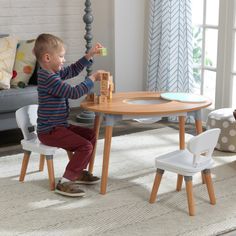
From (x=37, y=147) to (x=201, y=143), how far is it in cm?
102

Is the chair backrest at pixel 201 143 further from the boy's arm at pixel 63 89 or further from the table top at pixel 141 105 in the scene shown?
the boy's arm at pixel 63 89

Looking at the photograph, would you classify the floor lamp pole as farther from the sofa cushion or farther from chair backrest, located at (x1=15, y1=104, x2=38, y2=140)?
chair backrest, located at (x1=15, y1=104, x2=38, y2=140)

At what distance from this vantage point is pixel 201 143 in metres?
2.95

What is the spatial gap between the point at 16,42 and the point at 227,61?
173cm

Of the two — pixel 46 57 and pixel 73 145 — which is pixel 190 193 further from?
pixel 46 57

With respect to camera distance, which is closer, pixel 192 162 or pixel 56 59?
pixel 192 162

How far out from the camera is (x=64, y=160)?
399cm

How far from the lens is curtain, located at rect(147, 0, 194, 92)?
4879mm

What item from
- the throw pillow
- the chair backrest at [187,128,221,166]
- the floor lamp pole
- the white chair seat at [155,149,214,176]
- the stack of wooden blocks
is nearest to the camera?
the chair backrest at [187,128,221,166]

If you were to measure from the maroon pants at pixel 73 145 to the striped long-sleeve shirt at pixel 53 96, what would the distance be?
5 cm

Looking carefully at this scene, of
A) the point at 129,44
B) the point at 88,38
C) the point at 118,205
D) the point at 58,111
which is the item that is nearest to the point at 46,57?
the point at 58,111

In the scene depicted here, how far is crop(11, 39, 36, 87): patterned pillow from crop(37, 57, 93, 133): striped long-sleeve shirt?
126 centimetres

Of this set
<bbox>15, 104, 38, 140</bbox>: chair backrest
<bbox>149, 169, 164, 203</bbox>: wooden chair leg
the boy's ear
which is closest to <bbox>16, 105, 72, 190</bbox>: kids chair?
<bbox>15, 104, 38, 140</bbox>: chair backrest

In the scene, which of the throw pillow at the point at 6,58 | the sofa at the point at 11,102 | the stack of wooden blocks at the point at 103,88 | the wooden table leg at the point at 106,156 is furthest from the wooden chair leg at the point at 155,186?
the throw pillow at the point at 6,58
